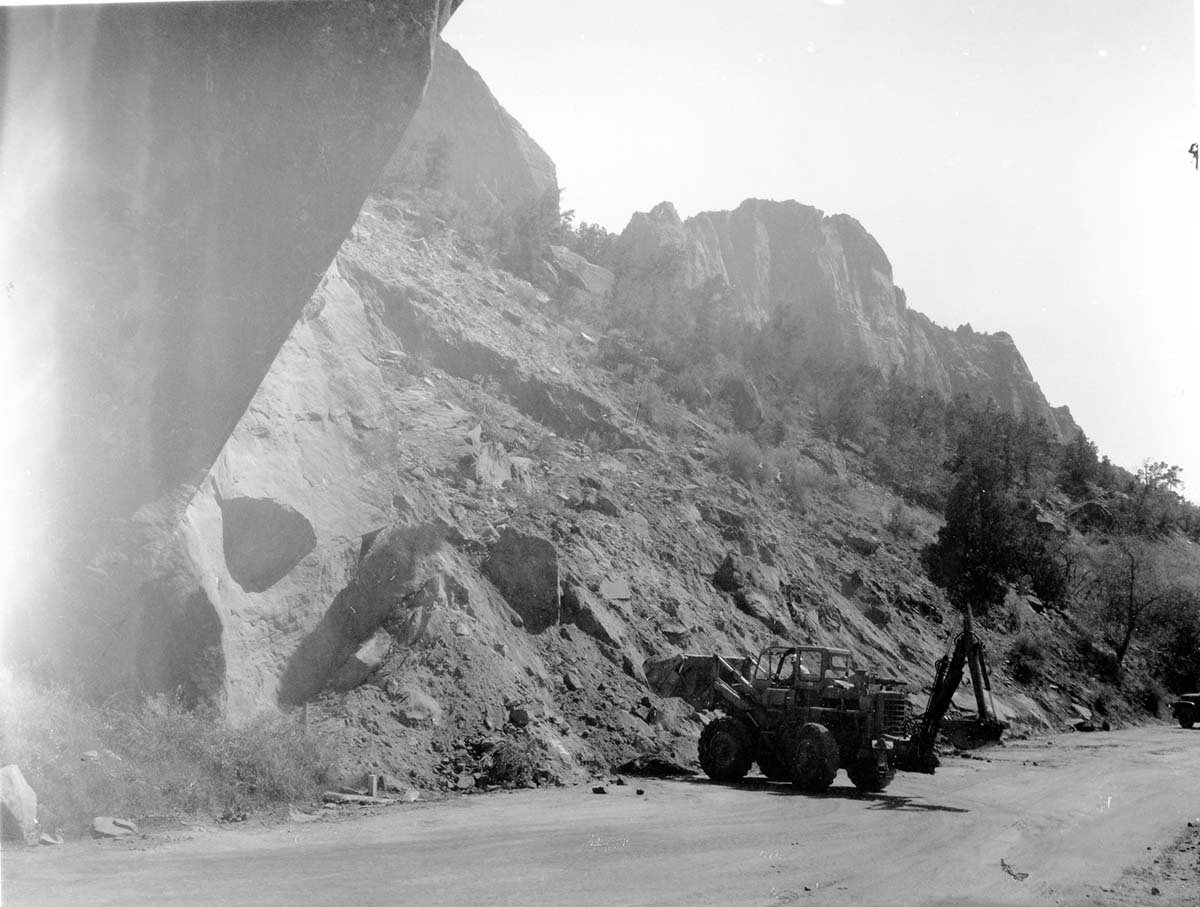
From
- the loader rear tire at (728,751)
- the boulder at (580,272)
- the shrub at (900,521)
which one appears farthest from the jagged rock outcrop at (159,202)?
the shrub at (900,521)

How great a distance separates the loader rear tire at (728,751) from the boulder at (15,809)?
11251 millimetres

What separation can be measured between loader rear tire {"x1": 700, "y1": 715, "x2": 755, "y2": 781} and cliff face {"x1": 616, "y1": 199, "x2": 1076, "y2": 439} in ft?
210

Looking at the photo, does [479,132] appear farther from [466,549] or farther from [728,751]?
[728,751]

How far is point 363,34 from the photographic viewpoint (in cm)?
1141

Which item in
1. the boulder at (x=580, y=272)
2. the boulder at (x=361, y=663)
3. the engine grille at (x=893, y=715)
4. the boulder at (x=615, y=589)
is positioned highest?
the boulder at (x=580, y=272)

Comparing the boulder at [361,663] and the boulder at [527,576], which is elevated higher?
the boulder at [527,576]

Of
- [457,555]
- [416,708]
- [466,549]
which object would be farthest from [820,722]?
[466,549]

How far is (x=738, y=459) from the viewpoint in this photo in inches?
1383

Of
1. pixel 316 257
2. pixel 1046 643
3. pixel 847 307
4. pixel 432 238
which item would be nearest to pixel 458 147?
pixel 432 238

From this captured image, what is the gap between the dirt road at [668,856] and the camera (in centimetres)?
788

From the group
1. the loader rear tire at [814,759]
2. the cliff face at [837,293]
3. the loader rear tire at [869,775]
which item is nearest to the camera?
the loader rear tire at [814,759]

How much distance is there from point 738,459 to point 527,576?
16.8m

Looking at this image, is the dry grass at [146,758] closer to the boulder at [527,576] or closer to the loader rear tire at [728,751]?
the boulder at [527,576]

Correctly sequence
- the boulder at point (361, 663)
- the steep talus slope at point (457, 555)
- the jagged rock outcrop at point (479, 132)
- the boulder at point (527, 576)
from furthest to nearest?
the jagged rock outcrop at point (479, 132), the boulder at point (527, 576), the boulder at point (361, 663), the steep talus slope at point (457, 555)
